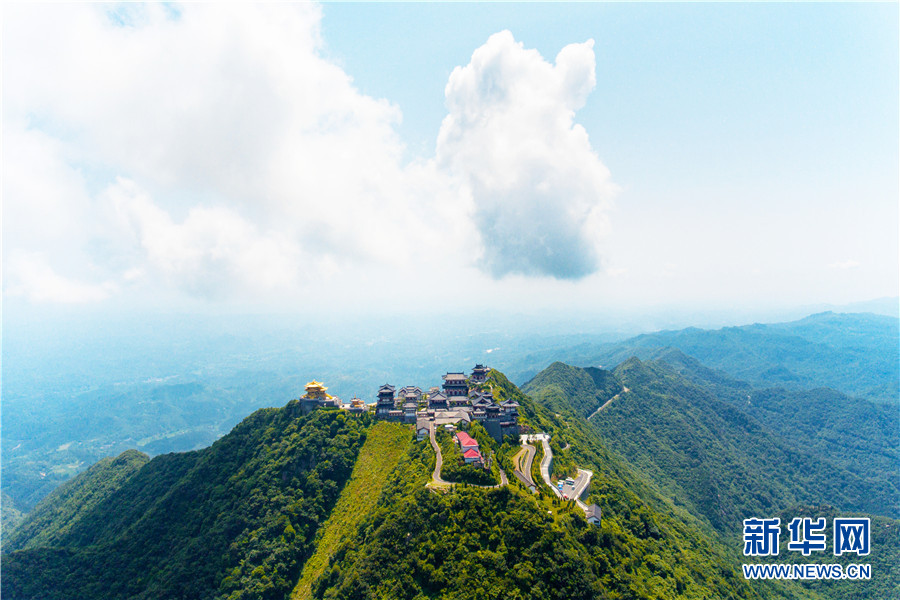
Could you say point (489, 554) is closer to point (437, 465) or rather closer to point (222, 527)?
point (437, 465)

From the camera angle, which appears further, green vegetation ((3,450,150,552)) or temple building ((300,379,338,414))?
green vegetation ((3,450,150,552))

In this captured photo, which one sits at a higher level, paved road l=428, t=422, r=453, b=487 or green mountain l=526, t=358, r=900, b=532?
paved road l=428, t=422, r=453, b=487

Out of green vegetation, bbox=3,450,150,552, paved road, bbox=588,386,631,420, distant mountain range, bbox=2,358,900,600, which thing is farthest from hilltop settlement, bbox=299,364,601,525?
paved road, bbox=588,386,631,420

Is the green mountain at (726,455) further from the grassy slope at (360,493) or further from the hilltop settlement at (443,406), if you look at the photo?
the grassy slope at (360,493)

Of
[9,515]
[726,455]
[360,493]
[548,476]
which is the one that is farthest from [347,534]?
[9,515]

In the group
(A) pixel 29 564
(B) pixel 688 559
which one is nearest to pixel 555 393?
(B) pixel 688 559

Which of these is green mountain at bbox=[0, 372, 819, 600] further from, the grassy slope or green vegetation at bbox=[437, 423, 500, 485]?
green vegetation at bbox=[437, 423, 500, 485]
